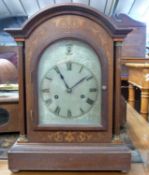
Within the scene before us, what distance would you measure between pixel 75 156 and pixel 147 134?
0.35m

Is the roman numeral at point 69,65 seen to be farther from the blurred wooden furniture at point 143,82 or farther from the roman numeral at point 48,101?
the blurred wooden furniture at point 143,82

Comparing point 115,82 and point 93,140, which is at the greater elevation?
point 115,82

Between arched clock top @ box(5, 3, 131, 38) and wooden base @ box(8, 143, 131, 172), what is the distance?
26cm

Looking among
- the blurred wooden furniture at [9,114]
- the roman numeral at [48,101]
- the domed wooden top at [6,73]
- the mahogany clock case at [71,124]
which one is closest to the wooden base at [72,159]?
the mahogany clock case at [71,124]

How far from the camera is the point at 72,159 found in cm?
61

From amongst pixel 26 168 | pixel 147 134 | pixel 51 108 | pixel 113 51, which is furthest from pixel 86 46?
pixel 147 134

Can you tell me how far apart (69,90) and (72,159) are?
15 centimetres

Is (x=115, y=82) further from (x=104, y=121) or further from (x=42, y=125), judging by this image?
(x=42, y=125)

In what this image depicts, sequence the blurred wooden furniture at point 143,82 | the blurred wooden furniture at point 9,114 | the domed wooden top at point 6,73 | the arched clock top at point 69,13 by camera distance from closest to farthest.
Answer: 1. the arched clock top at point 69,13
2. the blurred wooden furniture at point 9,114
3. the domed wooden top at point 6,73
4. the blurred wooden furniture at point 143,82

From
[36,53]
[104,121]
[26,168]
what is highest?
[36,53]

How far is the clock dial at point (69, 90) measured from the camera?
0.63 m

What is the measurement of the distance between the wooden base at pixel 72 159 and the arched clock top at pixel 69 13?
0.84 ft

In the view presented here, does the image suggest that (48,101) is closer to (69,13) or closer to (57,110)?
(57,110)

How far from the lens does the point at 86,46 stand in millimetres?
620
